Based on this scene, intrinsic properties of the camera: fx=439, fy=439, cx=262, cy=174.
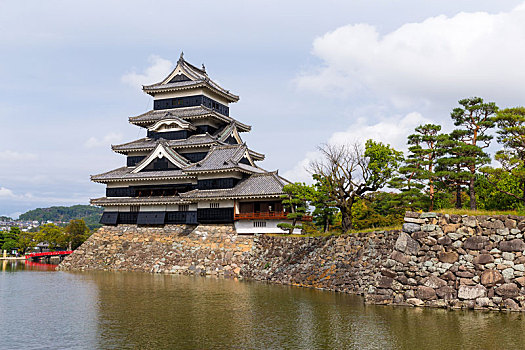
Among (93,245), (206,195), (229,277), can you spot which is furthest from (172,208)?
(229,277)

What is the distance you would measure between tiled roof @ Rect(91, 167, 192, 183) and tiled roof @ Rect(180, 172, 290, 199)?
8.68ft

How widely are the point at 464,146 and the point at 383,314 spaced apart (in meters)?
11.4

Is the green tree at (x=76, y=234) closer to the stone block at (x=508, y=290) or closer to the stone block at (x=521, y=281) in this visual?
the stone block at (x=508, y=290)

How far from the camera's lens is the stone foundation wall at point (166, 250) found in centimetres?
3122

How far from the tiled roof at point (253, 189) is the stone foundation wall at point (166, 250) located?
2.54 m

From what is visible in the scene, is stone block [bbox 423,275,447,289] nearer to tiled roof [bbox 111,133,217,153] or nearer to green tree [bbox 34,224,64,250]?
tiled roof [bbox 111,133,217,153]

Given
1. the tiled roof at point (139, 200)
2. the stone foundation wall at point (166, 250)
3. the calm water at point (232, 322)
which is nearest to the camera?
the calm water at point (232, 322)

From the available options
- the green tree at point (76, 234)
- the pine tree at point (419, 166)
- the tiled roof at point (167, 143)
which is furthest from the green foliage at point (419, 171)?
the green tree at point (76, 234)

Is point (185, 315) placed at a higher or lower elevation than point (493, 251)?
lower

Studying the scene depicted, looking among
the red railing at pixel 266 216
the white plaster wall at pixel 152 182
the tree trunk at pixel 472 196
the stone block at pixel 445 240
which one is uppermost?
the white plaster wall at pixel 152 182

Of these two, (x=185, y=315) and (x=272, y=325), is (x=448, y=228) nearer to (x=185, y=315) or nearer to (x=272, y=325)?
(x=272, y=325)

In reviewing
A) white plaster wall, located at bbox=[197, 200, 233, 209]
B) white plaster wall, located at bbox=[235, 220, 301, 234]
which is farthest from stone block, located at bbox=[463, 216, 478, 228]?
white plaster wall, located at bbox=[197, 200, 233, 209]

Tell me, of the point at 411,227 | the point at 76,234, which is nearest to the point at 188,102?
the point at 76,234

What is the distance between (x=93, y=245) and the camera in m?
37.2
